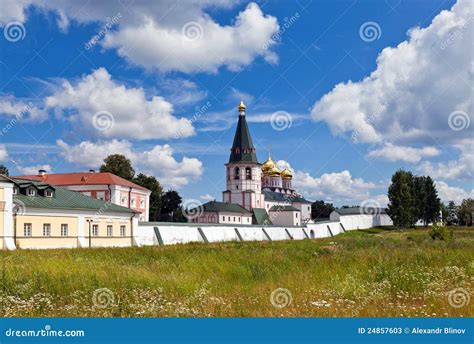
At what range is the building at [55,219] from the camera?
2503 cm

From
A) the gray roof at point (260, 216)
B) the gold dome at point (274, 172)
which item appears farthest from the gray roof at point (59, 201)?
the gold dome at point (274, 172)

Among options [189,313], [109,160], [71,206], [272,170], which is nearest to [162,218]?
[109,160]

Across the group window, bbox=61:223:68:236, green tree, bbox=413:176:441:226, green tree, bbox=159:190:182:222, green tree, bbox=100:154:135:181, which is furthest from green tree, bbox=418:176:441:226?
window, bbox=61:223:68:236

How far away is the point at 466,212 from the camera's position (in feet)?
285

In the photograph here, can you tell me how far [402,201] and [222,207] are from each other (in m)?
27.3

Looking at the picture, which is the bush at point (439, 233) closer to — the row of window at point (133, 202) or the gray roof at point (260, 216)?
the row of window at point (133, 202)

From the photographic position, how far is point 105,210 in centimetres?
3105

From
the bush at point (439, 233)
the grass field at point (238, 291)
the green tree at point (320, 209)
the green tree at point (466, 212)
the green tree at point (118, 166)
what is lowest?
the grass field at point (238, 291)

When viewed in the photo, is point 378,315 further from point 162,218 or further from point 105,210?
point 162,218

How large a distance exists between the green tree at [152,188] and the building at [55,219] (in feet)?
87.0

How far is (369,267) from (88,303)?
22.8ft

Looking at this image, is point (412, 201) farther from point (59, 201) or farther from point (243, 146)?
point (59, 201)

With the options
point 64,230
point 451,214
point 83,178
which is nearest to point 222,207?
point 83,178

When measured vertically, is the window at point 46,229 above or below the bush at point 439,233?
above
